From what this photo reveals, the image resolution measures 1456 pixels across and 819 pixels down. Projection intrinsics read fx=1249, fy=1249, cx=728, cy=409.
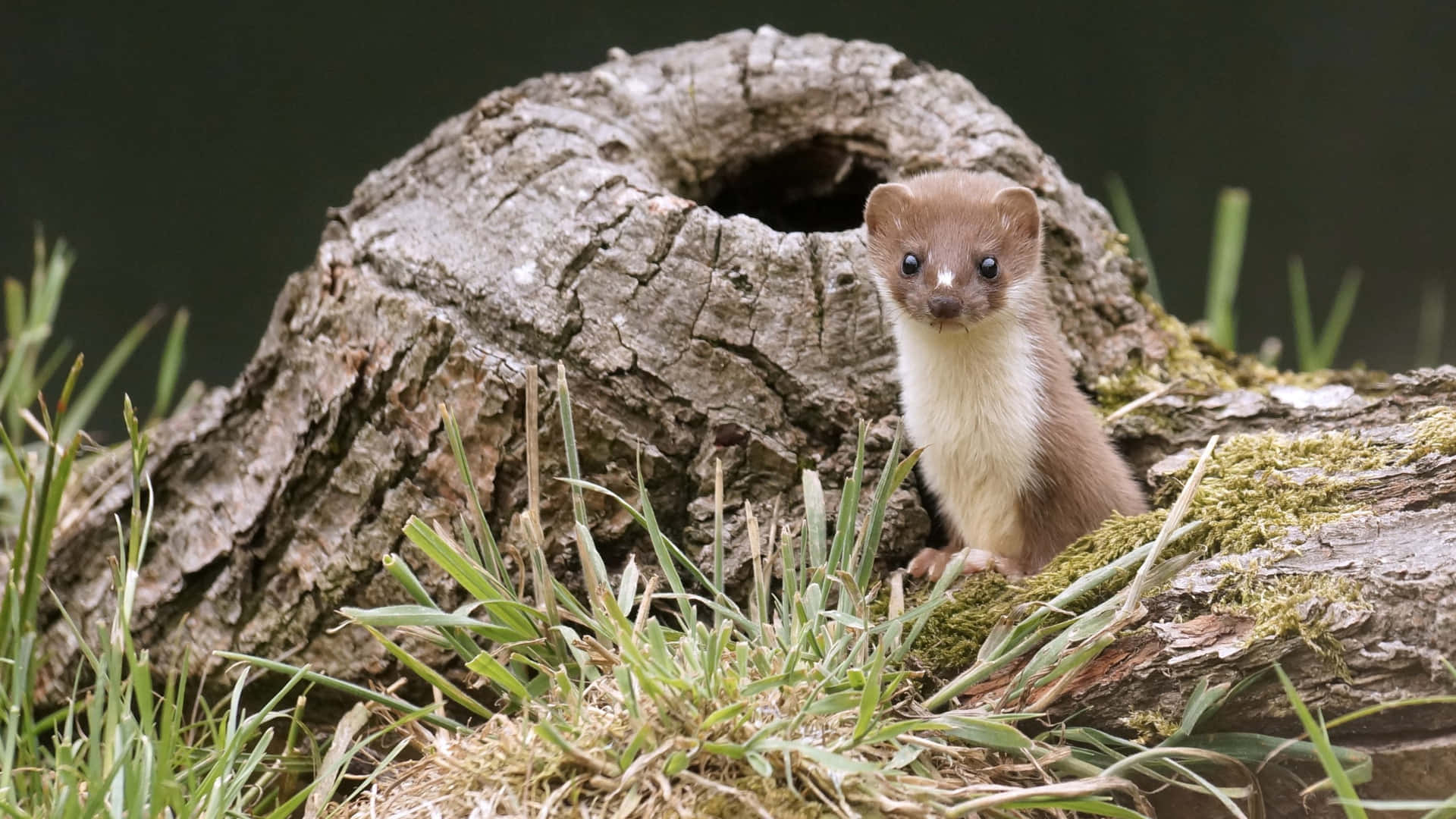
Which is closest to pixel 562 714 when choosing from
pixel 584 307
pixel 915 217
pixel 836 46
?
pixel 584 307

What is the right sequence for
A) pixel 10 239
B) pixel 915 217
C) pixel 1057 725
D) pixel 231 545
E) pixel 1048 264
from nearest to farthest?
pixel 1057 725, pixel 915 217, pixel 231 545, pixel 1048 264, pixel 10 239

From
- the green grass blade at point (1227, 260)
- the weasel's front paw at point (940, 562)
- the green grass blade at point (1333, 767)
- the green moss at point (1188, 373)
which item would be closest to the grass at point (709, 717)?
the green grass blade at point (1333, 767)

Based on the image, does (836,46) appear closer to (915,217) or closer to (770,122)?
(770,122)

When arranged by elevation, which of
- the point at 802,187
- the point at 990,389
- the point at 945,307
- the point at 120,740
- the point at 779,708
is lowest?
the point at 120,740

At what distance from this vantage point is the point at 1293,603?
1.87 meters

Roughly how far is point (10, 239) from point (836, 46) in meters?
3.82

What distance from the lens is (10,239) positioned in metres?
5.25

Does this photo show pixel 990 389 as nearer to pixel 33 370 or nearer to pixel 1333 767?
pixel 1333 767

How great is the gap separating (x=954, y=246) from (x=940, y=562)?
25.0 inches

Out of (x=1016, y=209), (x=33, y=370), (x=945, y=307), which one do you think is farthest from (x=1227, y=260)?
(x=33, y=370)

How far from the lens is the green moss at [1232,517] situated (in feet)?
6.97

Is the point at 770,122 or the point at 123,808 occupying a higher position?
the point at 770,122

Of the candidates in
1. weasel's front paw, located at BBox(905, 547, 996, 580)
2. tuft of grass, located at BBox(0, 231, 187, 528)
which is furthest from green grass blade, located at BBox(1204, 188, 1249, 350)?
tuft of grass, located at BBox(0, 231, 187, 528)

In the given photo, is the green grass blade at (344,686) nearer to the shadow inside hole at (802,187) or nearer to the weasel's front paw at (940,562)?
the weasel's front paw at (940,562)
